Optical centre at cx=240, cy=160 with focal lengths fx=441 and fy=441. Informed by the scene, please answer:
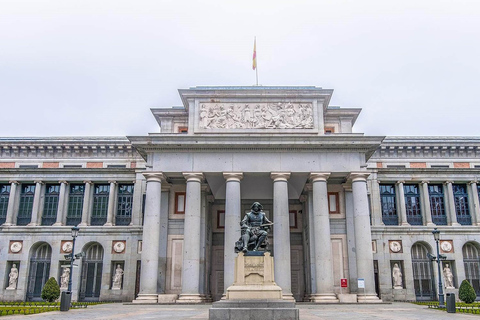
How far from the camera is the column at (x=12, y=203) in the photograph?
4559cm

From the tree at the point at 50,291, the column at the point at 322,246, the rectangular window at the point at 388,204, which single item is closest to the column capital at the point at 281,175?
the column at the point at 322,246

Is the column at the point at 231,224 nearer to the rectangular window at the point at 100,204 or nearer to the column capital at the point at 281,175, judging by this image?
the column capital at the point at 281,175

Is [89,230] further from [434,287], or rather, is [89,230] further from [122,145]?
[434,287]

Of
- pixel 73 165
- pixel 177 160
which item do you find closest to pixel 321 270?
pixel 177 160

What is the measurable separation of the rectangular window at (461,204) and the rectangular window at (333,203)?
15880mm

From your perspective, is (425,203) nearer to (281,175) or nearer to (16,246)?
(281,175)

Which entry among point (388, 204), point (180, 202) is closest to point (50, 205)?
point (180, 202)

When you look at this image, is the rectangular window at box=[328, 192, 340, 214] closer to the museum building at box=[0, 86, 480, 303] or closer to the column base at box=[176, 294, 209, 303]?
the museum building at box=[0, 86, 480, 303]

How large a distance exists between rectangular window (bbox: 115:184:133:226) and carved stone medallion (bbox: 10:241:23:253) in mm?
9775

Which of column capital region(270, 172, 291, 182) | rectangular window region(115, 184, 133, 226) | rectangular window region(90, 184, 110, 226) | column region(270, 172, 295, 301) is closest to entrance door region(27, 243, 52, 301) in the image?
rectangular window region(90, 184, 110, 226)

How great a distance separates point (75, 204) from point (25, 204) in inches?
210

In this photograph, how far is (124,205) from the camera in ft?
153

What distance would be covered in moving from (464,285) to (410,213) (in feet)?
46.9

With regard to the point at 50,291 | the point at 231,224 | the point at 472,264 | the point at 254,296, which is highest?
the point at 231,224
